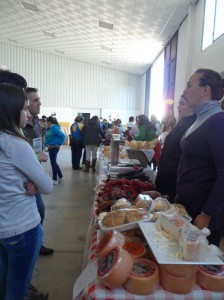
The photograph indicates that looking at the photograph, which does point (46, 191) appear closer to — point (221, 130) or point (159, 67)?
point (221, 130)

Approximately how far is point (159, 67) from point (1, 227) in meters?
10.0

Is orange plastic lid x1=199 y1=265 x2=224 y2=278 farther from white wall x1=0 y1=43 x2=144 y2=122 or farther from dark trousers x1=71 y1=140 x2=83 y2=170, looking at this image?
white wall x1=0 y1=43 x2=144 y2=122

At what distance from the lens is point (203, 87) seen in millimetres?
1355

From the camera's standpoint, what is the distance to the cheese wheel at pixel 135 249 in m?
0.99

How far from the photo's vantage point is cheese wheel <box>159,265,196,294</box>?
839mm

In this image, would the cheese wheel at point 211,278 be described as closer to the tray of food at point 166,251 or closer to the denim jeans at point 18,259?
the tray of food at point 166,251

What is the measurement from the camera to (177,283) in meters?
0.84

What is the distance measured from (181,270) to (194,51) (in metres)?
5.67

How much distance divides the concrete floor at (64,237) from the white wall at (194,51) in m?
3.14

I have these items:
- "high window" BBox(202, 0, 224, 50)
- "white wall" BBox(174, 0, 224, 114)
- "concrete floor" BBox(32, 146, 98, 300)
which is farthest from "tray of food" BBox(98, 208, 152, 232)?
"high window" BBox(202, 0, 224, 50)

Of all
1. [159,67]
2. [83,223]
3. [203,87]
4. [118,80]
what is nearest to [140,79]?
[118,80]

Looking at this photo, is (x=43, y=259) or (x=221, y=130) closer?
(x=221, y=130)

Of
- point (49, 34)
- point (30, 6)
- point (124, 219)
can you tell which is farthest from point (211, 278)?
point (49, 34)

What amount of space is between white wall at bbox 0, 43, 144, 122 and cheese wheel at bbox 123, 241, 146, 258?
493 inches
